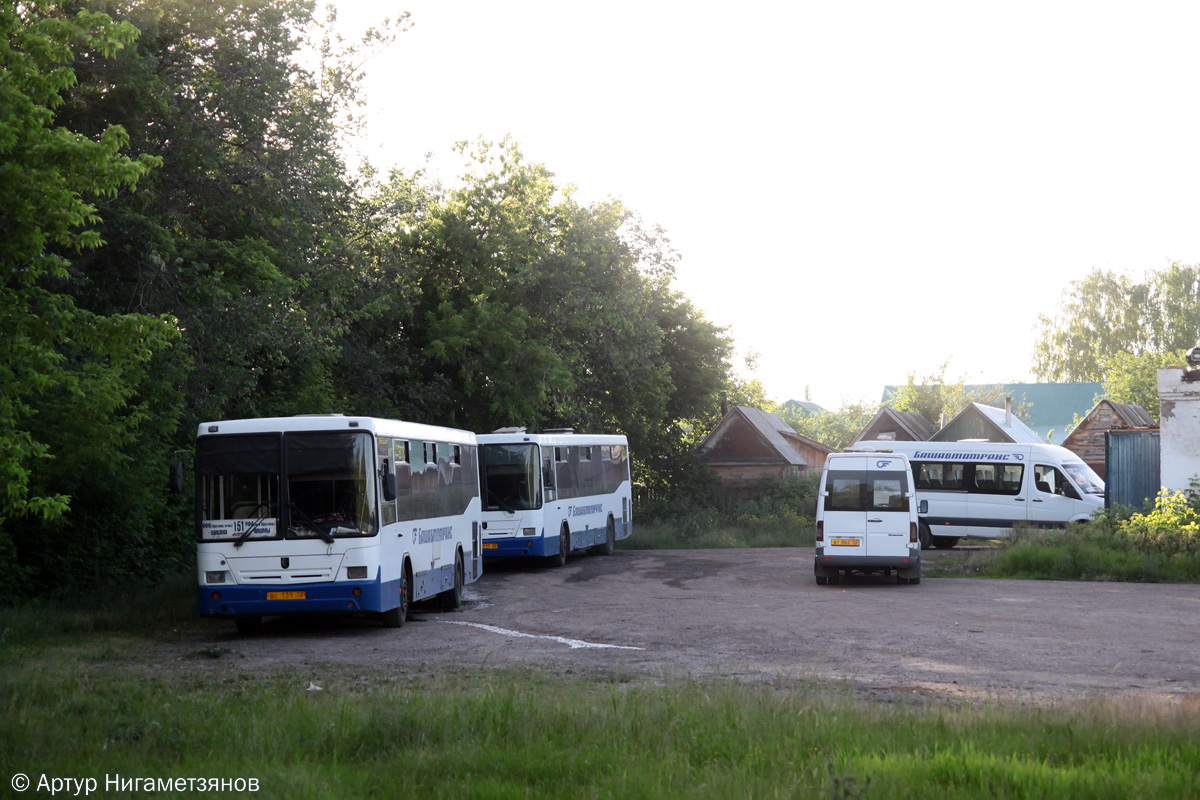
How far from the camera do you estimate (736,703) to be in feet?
28.9

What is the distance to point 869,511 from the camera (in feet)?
72.8

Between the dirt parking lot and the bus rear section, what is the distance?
2.24 ft

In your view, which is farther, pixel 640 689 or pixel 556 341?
pixel 556 341

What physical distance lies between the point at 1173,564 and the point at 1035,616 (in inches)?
304

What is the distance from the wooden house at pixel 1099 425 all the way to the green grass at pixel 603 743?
178 ft

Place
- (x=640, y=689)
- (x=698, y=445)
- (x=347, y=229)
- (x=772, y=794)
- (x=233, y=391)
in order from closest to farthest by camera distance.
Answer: (x=772, y=794), (x=640, y=689), (x=233, y=391), (x=347, y=229), (x=698, y=445)

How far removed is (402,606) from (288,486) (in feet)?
9.10

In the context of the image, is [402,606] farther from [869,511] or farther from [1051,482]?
[1051,482]

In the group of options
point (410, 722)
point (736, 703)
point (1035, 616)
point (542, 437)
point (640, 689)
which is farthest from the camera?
point (542, 437)

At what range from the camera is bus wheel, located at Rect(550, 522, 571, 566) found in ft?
93.4

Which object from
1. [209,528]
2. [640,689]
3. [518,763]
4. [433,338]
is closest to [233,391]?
[209,528]

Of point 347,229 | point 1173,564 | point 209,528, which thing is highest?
point 347,229

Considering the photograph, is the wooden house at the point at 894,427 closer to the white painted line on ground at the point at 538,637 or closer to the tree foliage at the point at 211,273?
the tree foliage at the point at 211,273

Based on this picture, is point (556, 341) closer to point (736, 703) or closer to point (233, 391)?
point (233, 391)
